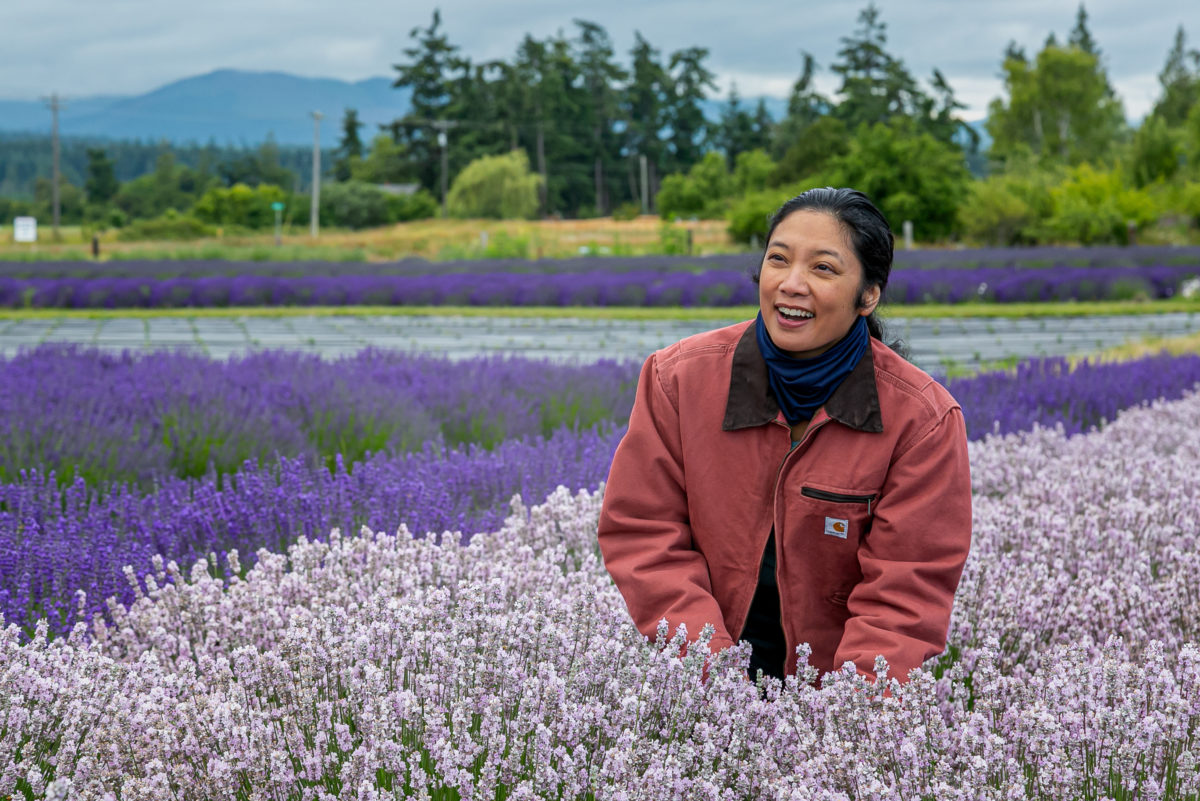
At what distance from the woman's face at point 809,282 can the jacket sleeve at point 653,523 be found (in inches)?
13.0

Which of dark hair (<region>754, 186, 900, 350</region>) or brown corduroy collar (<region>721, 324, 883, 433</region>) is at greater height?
dark hair (<region>754, 186, 900, 350</region>)

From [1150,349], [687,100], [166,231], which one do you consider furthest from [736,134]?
[1150,349]

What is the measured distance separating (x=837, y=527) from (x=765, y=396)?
0.34 meters

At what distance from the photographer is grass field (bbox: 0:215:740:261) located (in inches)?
1319

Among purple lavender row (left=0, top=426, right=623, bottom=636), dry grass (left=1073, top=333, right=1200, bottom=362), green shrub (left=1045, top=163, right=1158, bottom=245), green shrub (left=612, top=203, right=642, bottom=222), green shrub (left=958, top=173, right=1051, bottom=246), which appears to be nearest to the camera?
purple lavender row (left=0, top=426, right=623, bottom=636)

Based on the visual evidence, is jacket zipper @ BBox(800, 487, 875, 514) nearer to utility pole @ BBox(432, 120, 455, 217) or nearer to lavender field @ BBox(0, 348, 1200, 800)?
lavender field @ BBox(0, 348, 1200, 800)

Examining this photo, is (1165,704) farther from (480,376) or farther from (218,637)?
(480,376)

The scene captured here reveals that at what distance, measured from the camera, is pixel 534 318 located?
18.8 metres

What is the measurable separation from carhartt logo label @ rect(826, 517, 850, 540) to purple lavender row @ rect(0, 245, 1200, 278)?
73.2 feet

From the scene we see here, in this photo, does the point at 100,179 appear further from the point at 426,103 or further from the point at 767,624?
the point at 767,624

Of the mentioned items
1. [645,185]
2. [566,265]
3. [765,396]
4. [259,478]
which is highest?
[645,185]

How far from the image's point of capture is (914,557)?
2.36 m

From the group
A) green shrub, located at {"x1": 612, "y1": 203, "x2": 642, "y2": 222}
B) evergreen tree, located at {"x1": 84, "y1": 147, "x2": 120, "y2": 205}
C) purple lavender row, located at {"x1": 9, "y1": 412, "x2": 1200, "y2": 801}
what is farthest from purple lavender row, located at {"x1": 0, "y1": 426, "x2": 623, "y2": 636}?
evergreen tree, located at {"x1": 84, "y1": 147, "x2": 120, "y2": 205}

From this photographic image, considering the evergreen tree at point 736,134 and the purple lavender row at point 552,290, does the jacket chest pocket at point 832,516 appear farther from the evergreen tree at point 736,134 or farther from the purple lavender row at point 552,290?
the evergreen tree at point 736,134
